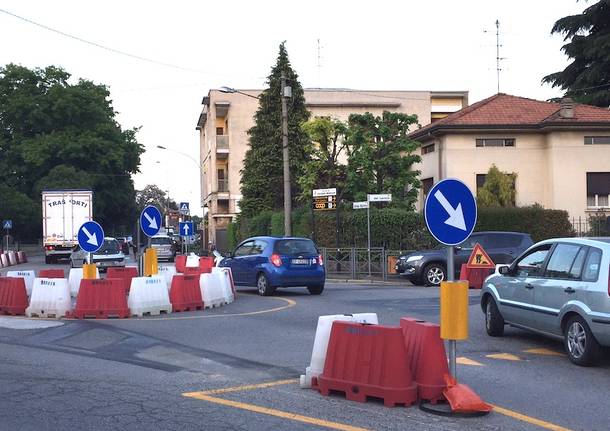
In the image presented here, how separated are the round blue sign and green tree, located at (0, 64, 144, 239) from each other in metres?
40.7

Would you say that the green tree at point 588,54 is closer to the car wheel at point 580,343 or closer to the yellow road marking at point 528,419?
the car wheel at point 580,343

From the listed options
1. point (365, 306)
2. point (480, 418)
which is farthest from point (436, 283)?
point (480, 418)

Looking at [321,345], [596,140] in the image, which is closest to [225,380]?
[321,345]

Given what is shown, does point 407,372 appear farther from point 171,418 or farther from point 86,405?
point 86,405

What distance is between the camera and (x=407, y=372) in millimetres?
6844

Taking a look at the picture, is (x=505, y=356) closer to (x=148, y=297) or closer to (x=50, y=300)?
(x=148, y=297)

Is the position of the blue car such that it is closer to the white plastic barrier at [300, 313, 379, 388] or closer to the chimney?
the white plastic barrier at [300, 313, 379, 388]

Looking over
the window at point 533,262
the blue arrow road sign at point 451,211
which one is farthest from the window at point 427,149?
the blue arrow road sign at point 451,211

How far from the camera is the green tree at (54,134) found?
191ft

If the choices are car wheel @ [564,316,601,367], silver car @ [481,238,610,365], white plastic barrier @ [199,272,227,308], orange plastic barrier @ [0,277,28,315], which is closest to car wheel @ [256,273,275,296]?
white plastic barrier @ [199,272,227,308]

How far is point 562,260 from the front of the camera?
9.59 m

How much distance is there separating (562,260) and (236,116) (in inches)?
2063

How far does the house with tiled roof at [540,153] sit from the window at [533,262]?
23.5m

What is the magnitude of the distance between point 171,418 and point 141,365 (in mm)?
2697
